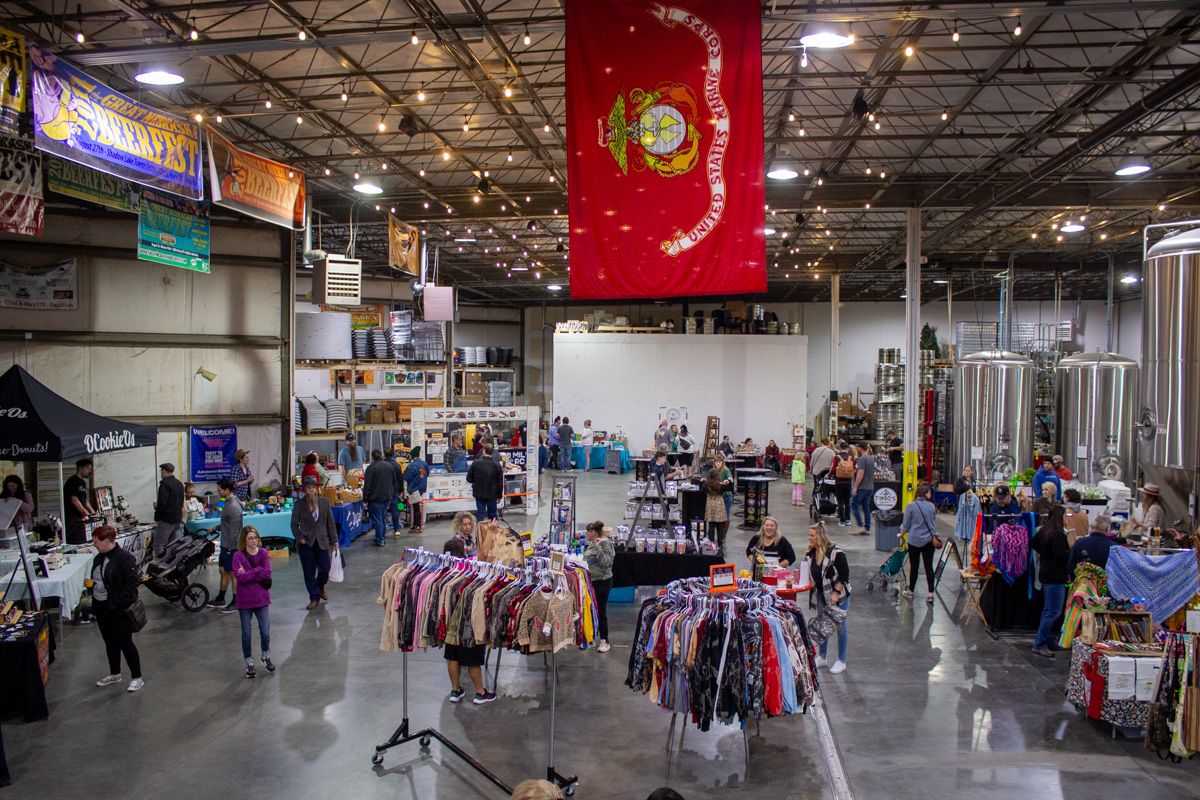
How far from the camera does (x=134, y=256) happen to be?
13828 millimetres

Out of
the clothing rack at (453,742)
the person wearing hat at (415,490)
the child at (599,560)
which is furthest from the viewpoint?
the person wearing hat at (415,490)

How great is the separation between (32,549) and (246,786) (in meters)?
5.42

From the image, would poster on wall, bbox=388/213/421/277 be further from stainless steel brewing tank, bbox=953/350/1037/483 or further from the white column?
stainless steel brewing tank, bbox=953/350/1037/483

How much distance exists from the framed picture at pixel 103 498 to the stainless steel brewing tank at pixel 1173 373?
1349cm

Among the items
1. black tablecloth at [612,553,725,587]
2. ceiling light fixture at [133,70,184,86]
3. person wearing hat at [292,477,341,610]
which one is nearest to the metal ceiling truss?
ceiling light fixture at [133,70,184,86]

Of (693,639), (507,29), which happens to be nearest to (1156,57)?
(507,29)

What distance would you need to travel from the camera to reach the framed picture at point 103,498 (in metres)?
11.5

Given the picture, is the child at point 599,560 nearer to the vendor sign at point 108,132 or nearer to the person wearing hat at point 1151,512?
the person wearing hat at point 1151,512

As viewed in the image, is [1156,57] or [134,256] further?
[134,256]

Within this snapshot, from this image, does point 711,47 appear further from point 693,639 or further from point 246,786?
point 246,786

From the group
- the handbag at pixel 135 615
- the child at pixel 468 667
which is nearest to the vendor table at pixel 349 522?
the handbag at pixel 135 615

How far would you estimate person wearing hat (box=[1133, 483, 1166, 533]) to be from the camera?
8859 mm

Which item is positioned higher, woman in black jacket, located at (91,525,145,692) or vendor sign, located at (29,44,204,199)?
vendor sign, located at (29,44,204,199)

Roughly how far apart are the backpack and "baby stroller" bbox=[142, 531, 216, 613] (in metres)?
10.9
